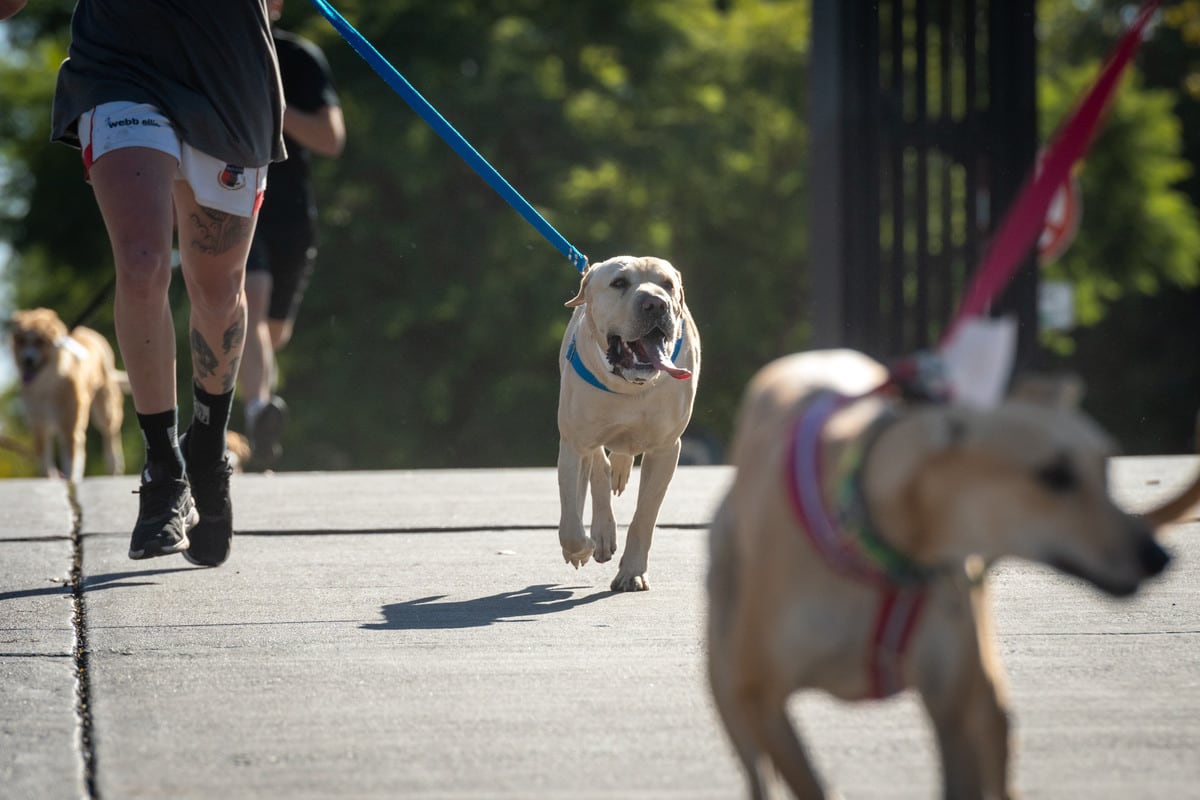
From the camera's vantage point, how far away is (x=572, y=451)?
5520mm

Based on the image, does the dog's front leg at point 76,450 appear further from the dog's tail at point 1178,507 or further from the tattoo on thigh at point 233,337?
the dog's tail at point 1178,507

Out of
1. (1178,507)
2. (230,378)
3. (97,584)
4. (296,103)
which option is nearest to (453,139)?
(230,378)

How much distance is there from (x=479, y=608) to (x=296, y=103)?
3.75 m

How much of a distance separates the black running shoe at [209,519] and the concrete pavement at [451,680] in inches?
2.7

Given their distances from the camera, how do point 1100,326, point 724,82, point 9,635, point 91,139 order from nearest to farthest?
1. point 9,635
2. point 91,139
3. point 724,82
4. point 1100,326

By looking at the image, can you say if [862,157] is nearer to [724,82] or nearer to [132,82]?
[132,82]

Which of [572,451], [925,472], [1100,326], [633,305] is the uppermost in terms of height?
[925,472]

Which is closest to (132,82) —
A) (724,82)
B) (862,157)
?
(862,157)

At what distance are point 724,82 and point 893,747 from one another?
24525 millimetres

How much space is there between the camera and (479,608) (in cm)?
468

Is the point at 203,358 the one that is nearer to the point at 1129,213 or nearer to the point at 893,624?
the point at 893,624

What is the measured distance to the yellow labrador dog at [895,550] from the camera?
2.09m

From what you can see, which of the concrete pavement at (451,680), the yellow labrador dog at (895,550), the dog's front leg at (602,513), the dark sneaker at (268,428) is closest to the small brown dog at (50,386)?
the dark sneaker at (268,428)

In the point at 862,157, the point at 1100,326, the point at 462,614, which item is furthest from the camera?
the point at 1100,326
